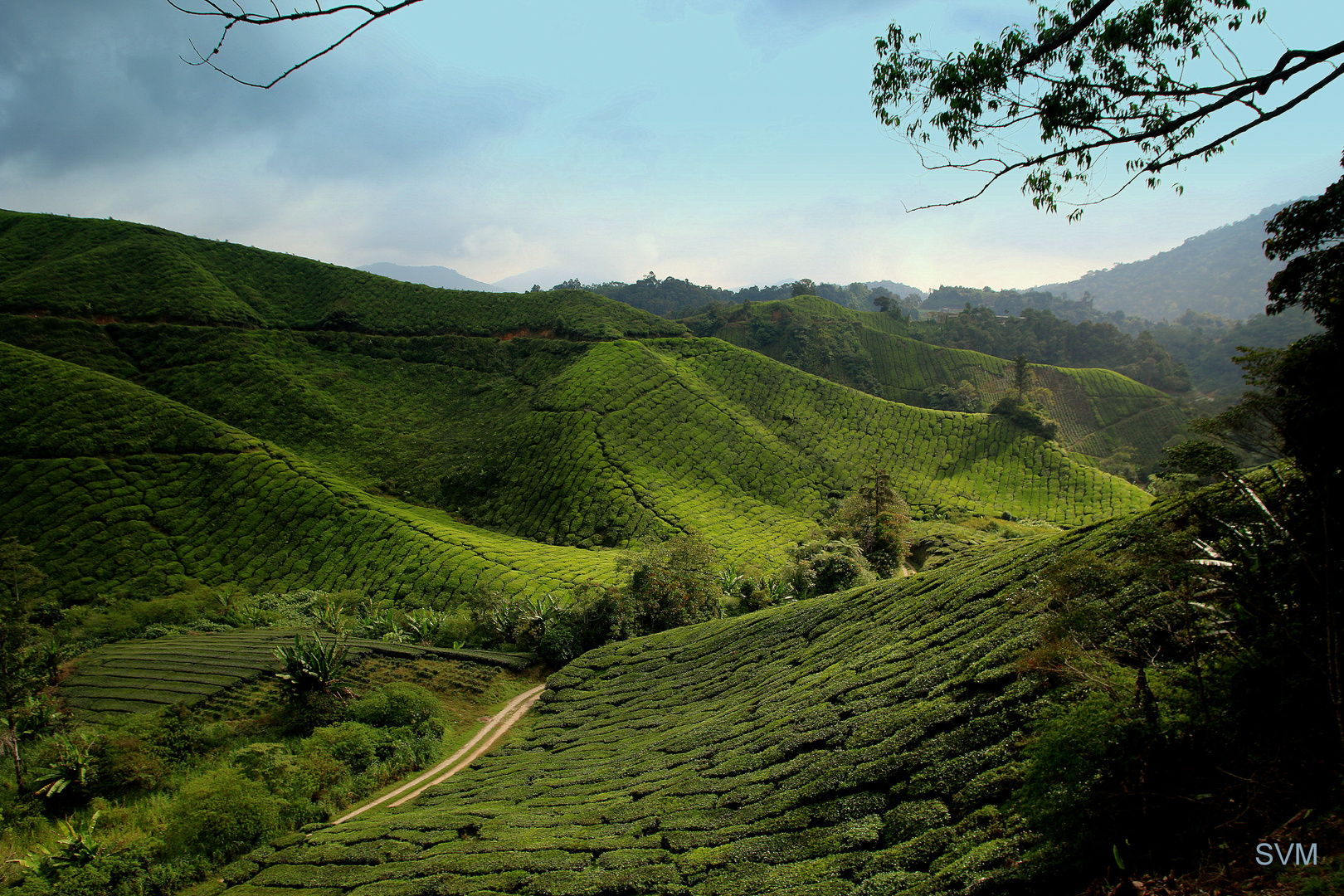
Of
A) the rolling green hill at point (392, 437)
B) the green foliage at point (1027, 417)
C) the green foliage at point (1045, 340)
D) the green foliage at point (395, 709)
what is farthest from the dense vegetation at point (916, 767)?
the green foliage at point (1045, 340)

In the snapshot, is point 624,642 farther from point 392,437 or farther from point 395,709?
point 392,437

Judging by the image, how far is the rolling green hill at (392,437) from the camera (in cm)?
3403

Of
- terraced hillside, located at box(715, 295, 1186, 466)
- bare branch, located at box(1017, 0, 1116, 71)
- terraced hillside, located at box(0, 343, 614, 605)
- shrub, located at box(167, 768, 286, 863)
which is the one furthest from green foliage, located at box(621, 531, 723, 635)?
terraced hillside, located at box(715, 295, 1186, 466)

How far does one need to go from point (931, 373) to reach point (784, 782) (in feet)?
312

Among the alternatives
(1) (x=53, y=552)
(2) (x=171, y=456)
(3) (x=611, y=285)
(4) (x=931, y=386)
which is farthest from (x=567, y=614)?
(3) (x=611, y=285)

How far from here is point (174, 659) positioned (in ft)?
65.3

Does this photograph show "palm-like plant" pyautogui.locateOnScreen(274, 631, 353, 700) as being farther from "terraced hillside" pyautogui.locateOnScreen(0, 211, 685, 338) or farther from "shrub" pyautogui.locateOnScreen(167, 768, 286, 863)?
"terraced hillside" pyautogui.locateOnScreen(0, 211, 685, 338)

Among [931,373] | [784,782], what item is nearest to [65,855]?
[784,782]

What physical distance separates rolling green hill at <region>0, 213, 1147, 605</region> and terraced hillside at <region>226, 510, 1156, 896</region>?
53.1 feet

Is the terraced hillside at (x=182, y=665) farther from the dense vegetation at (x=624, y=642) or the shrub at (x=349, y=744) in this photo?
the shrub at (x=349, y=744)

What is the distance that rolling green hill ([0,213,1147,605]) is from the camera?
3403cm

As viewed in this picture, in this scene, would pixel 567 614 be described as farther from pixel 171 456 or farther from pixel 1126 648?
pixel 171 456

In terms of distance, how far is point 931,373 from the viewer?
93188 mm

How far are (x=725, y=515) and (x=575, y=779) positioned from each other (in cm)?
3183
